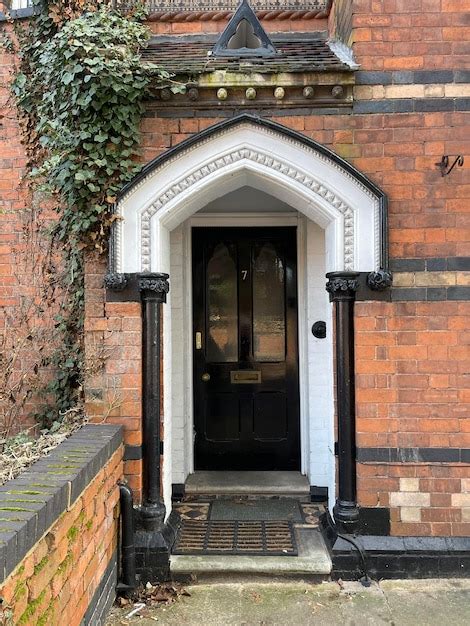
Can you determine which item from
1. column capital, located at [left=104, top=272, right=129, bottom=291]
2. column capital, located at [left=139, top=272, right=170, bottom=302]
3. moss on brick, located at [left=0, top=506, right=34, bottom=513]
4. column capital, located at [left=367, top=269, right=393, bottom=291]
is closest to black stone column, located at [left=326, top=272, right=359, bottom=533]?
column capital, located at [left=367, top=269, right=393, bottom=291]

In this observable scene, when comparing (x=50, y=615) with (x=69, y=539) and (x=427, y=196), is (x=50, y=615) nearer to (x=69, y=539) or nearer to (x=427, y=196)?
(x=69, y=539)

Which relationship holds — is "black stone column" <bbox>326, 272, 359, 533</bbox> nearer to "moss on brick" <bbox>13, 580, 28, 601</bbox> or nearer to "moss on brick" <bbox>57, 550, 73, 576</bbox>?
"moss on brick" <bbox>57, 550, 73, 576</bbox>

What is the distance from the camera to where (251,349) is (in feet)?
17.0

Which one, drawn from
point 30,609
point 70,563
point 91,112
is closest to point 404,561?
point 70,563

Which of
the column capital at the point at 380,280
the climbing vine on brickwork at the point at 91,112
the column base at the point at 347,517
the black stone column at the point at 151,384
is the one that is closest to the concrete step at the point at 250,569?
the column base at the point at 347,517

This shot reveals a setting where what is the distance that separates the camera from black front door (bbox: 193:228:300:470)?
5.16 meters

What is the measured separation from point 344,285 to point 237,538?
2105 mm

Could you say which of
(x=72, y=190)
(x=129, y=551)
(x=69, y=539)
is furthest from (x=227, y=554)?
(x=72, y=190)

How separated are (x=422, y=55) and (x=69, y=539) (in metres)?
3.95

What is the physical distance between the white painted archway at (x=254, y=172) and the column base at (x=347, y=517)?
1.73 m

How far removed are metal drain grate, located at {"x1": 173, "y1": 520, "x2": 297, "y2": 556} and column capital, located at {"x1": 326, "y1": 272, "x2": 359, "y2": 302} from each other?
6.20ft

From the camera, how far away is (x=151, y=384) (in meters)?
3.71

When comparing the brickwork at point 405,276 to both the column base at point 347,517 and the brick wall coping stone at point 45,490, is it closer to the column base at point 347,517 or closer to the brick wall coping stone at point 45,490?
the column base at point 347,517

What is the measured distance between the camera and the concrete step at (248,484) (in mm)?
4676
